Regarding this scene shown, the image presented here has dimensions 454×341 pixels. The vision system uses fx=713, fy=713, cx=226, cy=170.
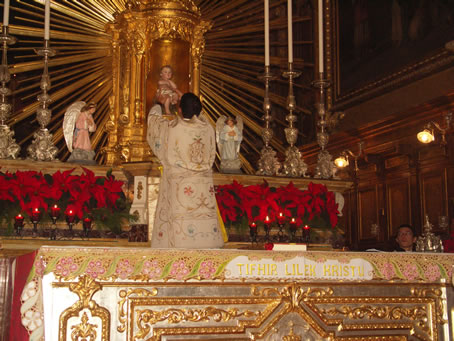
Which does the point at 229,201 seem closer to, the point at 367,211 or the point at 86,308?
the point at 86,308

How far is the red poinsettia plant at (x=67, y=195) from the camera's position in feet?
16.1

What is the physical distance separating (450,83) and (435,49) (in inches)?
20.6

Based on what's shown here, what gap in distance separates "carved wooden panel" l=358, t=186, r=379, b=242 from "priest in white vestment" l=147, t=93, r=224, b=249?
478 cm

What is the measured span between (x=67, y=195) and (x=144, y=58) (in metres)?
1.98

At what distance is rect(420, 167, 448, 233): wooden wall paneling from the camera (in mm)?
7555

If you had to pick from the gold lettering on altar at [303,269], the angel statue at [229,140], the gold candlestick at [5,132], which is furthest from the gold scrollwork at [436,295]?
the gold candlestick at [5,132]

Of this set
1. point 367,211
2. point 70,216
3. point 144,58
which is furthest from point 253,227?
point 367,211

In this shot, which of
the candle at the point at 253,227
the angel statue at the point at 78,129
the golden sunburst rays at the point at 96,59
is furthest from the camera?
the golden sunburst rays at the point at 96,59

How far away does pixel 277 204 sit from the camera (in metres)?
5.54

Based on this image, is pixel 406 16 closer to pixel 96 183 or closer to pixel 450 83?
Answer: pixel 450 83

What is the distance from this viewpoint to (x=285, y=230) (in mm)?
5734

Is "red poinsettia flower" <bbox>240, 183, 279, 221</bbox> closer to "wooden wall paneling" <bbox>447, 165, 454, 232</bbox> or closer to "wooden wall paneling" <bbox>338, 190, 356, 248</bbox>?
"wooden wall paneling" <bbox>447, 165, 454, 232</bbox>

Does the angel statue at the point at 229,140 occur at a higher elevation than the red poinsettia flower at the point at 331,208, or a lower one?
higher

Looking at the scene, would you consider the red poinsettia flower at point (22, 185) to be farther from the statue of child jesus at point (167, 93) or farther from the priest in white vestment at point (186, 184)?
the statue of child jesus at point (167, 93)
